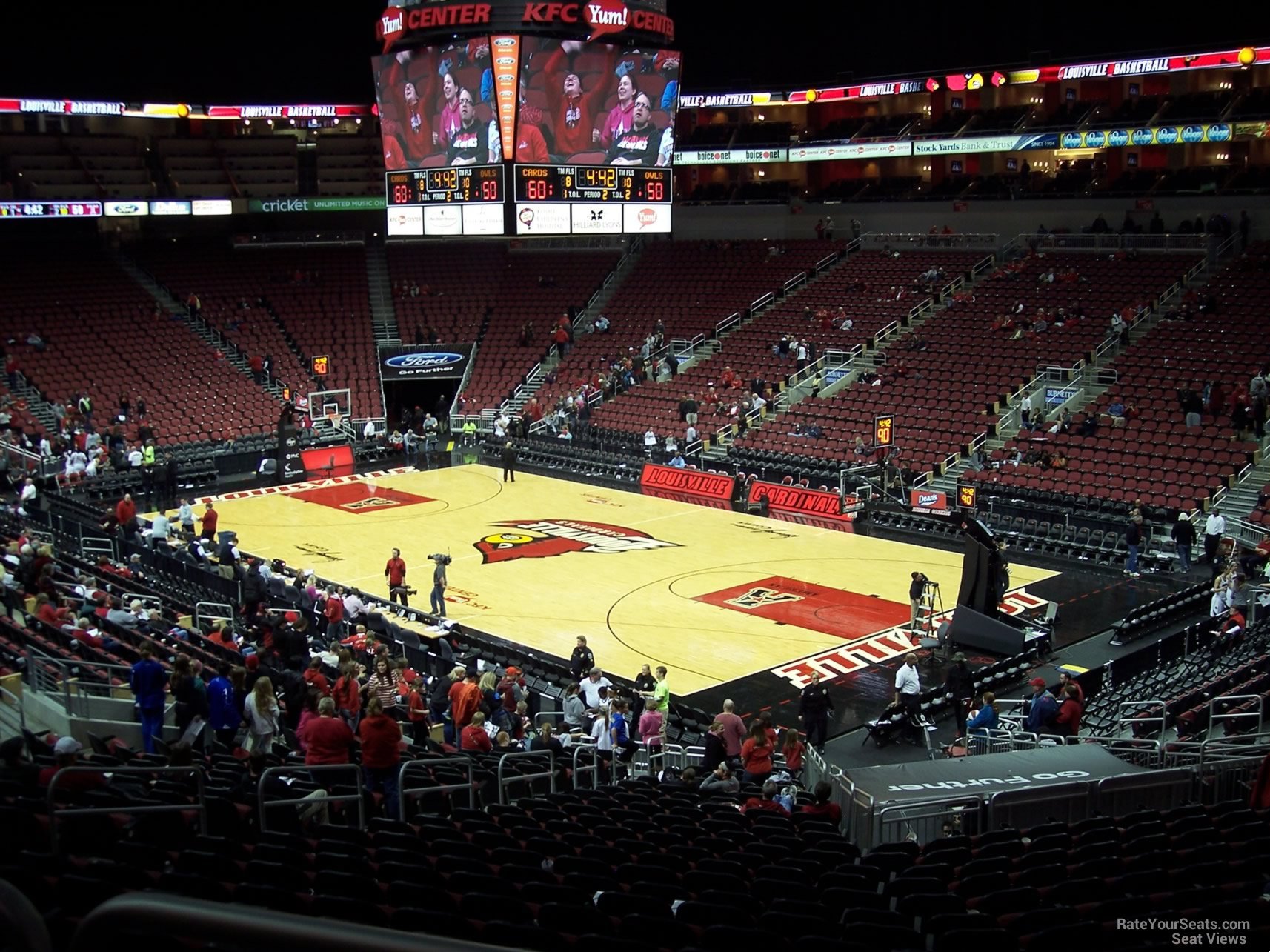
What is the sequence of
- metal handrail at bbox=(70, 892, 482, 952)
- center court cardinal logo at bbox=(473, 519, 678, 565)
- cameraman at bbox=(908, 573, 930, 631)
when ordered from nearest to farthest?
metal handrail at bbox=(70, 892, 482, 952) → cameraman at bbox=(908, 573, 930, 631) → center court cardinal logo at bbox=(473, 519, 678, 565)

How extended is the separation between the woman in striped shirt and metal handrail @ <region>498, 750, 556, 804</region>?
8.31ft

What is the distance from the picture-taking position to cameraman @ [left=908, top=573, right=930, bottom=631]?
22.2 m

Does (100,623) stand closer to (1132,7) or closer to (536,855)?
(536,855)

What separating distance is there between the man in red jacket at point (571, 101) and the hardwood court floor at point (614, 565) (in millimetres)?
9669

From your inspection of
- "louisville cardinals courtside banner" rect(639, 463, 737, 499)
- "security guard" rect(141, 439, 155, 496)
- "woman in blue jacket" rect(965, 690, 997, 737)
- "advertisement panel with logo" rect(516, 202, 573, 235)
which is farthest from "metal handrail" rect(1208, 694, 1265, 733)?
"security guard" rect(141, 439, 155, 496)

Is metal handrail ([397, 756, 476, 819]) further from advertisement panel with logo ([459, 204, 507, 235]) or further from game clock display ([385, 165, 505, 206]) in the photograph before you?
game clock display ([385, 165, 505, 206])

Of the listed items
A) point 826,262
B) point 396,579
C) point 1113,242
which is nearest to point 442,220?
point 396,579

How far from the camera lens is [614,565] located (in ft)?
89.2

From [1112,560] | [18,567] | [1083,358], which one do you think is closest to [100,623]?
[18,567]

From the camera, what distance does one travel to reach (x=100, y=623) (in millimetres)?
16750

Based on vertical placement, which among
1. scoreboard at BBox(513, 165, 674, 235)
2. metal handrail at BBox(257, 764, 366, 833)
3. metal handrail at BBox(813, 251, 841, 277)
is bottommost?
metal handrail at BBox(257, 764, 366, 833)

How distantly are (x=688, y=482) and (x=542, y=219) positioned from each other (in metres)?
8.24

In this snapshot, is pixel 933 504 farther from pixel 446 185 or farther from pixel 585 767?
pixel 585 767

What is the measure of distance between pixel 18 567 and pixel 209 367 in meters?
24.4
